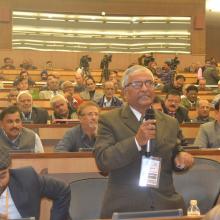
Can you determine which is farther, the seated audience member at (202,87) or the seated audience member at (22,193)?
the seated audience member at (202,87)

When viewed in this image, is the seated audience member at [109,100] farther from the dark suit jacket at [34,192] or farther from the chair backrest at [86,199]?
the dark suit jacket at [34,192]

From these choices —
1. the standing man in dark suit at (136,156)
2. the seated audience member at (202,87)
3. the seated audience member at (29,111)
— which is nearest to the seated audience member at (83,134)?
the seated audience member at (29,111)

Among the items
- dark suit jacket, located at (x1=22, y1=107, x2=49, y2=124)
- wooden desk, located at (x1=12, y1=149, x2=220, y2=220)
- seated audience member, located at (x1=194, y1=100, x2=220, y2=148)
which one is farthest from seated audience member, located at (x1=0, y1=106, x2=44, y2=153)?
dark suit jacket, located at (x1=22, y1=107, x2=49, y2=124)

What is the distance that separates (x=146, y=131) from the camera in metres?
2.58

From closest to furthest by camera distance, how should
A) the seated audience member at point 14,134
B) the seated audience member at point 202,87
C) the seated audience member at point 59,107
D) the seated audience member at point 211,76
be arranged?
the seated audience member at point 14,134 → the seated audience member at point 59,107 → the seated audience member at point 202,87 → the seated audience member at point 211,76

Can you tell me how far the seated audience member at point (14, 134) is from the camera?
4934mm

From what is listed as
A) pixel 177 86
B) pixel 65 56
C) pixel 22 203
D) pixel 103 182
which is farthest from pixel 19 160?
pixel 65 56

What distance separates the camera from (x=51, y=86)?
32.4ft

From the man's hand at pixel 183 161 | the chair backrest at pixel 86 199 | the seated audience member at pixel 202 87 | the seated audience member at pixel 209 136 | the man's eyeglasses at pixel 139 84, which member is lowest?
the chair backrest at pixel 86 199

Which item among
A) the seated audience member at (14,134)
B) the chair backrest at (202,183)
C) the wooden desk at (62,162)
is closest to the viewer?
the chair backrest at (202,183)

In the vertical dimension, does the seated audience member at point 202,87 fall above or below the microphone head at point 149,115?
above

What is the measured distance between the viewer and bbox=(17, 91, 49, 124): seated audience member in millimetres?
6785

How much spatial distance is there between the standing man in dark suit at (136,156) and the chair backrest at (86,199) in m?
0.27

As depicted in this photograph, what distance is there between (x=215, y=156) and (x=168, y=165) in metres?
1.96
